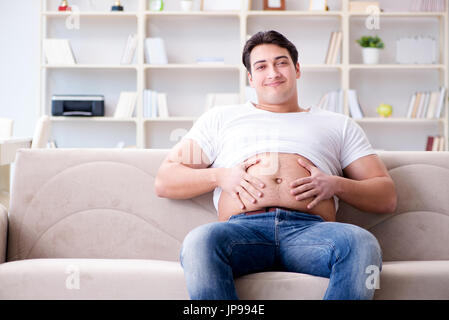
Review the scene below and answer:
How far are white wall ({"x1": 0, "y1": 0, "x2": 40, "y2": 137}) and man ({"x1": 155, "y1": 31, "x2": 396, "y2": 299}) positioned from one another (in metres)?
3.24

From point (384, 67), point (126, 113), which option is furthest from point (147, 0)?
point (384, 67)

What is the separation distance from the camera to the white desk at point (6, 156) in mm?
3000

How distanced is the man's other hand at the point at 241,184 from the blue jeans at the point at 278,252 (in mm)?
60

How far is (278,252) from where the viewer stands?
1.39m

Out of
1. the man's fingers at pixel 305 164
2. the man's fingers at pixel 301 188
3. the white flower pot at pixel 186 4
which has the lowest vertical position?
the man's fingers at pixel 301 188

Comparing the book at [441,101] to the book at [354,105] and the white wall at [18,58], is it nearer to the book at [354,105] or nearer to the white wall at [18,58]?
the book at [354,105]

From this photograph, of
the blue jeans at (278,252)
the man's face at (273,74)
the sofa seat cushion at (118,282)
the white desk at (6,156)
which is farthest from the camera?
the white desk at (6,156)

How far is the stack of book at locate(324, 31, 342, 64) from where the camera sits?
13.9ft

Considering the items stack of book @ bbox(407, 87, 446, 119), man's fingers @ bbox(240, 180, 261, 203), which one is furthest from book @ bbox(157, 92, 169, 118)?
man's fingers @ bbox(240, 180, 261, 203)

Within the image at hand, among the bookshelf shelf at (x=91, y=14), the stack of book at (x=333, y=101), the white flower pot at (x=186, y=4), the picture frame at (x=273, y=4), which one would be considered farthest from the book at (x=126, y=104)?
the stack of book at (x=333, y=101)

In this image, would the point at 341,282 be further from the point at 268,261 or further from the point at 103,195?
the point at 103,195

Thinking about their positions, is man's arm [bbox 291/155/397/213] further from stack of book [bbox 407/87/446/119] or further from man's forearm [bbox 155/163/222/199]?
stack of book [bbox 407/87/446/119]

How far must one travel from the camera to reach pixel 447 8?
13.7 feet

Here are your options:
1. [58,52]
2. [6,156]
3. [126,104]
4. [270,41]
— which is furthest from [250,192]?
[58,52]
